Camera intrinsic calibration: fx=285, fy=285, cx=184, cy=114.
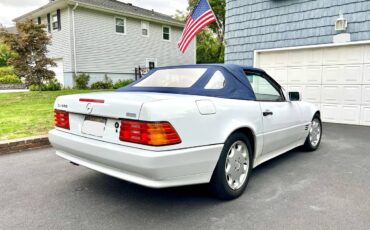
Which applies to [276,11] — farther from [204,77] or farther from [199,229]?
[199,229]

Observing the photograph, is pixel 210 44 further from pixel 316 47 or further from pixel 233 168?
pixel 233 168

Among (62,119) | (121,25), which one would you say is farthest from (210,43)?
(62,119)

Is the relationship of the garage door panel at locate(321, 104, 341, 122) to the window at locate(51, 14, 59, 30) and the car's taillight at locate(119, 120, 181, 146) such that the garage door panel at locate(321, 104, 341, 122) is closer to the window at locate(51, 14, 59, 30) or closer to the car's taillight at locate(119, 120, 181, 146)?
the car's taillight at locate(119, 120, 181, 146)

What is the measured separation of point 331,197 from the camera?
300 centimetres

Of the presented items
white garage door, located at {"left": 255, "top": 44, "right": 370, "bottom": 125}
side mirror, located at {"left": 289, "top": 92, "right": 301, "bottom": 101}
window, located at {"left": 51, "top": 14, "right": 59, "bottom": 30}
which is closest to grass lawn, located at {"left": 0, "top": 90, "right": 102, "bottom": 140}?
side mirror, located at {"left": 289, "top": 92, "right": 301, "bottom": 101}

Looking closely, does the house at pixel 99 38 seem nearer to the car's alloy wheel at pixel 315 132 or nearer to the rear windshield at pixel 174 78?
the rear windshield at pixel 174 78

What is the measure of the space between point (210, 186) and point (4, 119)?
627cm

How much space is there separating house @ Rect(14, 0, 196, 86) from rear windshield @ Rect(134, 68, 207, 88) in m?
14.1

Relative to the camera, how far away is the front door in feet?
11.5

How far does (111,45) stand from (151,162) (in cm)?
1733

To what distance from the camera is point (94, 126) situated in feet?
9.05

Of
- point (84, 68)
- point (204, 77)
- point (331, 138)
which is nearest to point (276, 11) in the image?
point (331, 138)

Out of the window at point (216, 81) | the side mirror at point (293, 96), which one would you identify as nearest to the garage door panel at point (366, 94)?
the side mirror at point (293, 96)

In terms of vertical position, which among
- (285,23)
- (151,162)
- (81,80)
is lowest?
(151,162)
